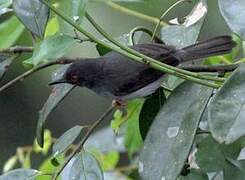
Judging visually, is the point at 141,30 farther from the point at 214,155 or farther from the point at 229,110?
the point at 229,110

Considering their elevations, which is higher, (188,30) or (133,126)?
(188,30)

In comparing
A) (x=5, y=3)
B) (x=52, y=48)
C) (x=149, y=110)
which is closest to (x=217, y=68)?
(x=149, y=110)

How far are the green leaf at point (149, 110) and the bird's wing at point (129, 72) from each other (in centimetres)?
29

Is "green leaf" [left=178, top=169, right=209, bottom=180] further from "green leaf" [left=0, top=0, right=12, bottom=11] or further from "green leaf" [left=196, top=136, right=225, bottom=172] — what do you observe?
"green leaf" [left=0, top=0, right=12, bottom=11]

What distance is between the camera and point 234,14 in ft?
5.34

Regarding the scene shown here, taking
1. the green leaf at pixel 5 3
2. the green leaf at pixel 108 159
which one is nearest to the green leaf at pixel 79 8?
the green leaf at pixel 5 3

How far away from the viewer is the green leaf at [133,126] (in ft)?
8.04

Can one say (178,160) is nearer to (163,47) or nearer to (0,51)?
(0,51)

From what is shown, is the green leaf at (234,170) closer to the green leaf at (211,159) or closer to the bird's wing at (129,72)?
the green leaf at (211,159)

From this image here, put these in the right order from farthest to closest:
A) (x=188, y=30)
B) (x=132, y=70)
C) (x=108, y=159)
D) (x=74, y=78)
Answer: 1. (x=108, y=159)
2. (x=132, y=70)
3. (x=74, y=78)
4. (x=188, y=30)

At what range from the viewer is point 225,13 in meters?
1.63

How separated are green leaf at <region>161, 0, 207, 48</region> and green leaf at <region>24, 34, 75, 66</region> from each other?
0.54 meters

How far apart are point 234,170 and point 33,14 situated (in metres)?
0.63

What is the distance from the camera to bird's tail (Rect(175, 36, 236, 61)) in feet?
7.69
